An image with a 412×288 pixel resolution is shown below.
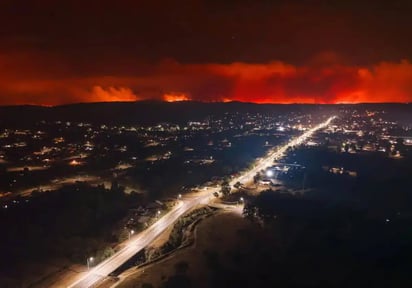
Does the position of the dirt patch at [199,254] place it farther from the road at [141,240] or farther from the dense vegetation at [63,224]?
the dense vegetation at [63,224]

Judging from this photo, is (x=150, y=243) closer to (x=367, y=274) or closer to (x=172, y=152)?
(x=367, y=274)

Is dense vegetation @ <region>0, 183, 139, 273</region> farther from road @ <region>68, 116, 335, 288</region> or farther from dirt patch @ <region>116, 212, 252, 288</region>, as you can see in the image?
dirt patch @ <region>116, 212, 252, 288</region>

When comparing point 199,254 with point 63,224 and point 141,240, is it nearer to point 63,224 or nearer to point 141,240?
point 141,240

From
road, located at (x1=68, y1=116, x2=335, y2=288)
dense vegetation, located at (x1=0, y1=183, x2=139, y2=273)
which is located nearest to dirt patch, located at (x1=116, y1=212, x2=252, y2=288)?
road, located at (x1=68, y1=116, x2=335, y2=288)

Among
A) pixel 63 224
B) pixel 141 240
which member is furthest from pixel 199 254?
pixel 63 224

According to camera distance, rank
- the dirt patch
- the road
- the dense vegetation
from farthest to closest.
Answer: the dense vegetation
the road
the dirt patch

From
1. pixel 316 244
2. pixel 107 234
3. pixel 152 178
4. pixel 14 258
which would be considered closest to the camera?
pixel 316 244

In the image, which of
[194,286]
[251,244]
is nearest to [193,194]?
[251,244]

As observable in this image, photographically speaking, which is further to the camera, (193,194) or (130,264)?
(193,194)
